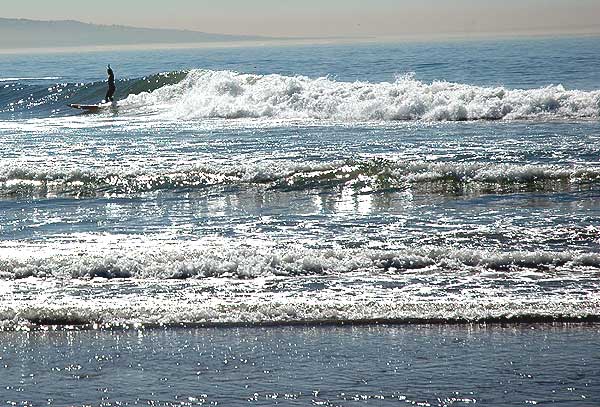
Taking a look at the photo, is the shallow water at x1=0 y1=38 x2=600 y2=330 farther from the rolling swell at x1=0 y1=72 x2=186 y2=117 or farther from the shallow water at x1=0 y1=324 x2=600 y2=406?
the rolling swell at x1=0 y1=72 x2=186 y2=117

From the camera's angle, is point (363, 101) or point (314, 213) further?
point (363, 101)

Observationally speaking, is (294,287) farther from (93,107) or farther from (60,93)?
(60,93)

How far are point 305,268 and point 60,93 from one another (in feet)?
129

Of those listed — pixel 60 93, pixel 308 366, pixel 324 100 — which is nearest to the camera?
pixel 308 366

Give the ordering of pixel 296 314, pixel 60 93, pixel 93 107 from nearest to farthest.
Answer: pixel 296 314
pixel 93 107
pixel 60 93

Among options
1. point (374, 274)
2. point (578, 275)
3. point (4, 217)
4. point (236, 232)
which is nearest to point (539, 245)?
point (578, 275)

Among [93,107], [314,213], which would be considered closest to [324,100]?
[93,107]

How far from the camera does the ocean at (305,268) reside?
7.33m

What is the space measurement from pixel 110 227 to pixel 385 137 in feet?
41.5

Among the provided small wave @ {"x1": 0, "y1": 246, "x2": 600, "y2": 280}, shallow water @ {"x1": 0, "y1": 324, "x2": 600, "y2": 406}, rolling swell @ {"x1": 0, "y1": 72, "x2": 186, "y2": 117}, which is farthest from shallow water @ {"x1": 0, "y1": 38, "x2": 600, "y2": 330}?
rolling swell @ {"x1": 0, "y1": 72, "x2": 186, "y2": 117}

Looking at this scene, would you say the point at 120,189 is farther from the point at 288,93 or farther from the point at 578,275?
the point at 288,93

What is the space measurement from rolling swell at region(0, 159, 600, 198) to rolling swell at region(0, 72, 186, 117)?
931 inches

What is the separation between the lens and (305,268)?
1066cm

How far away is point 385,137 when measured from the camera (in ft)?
84.0
